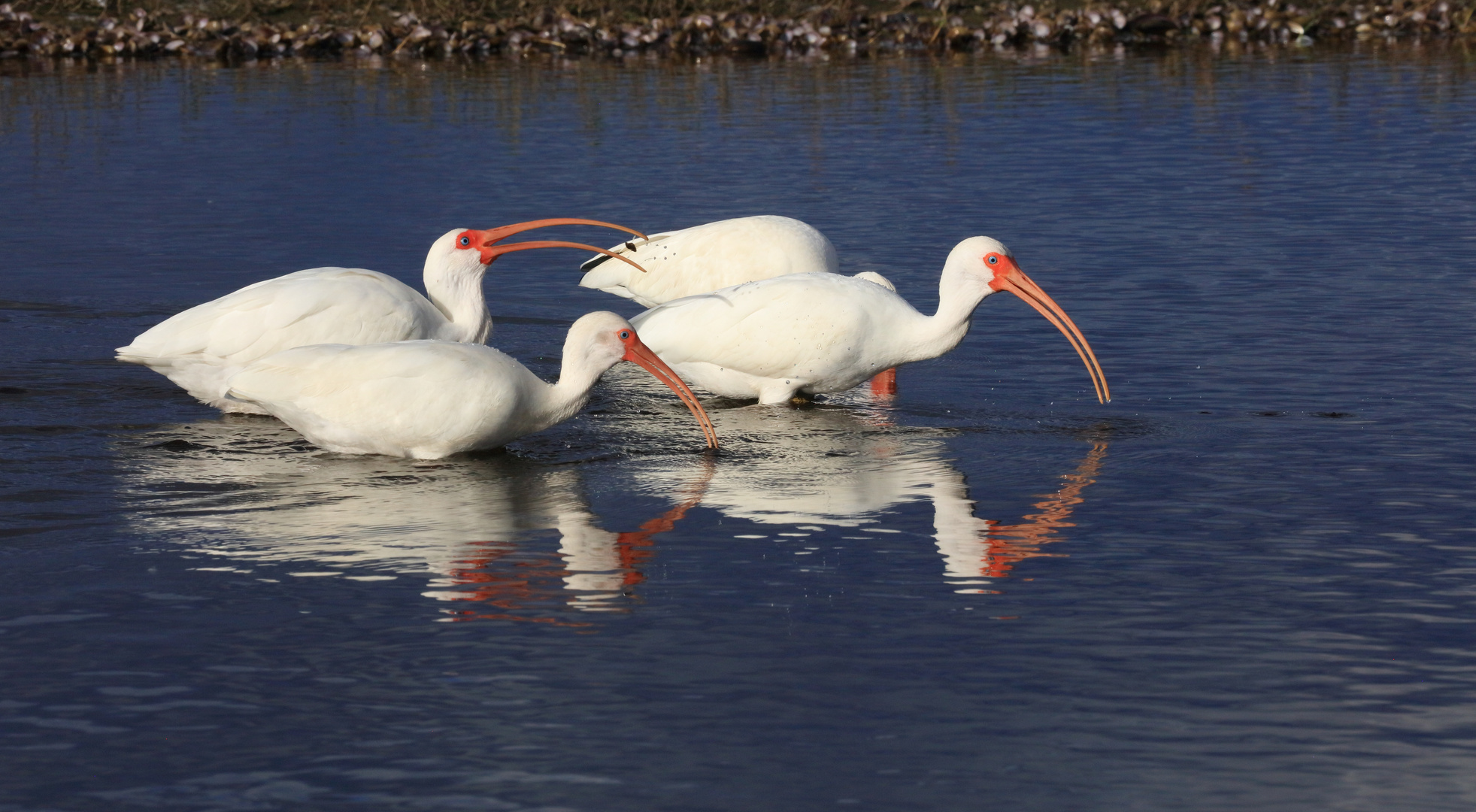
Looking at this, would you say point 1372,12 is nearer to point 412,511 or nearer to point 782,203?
point 782,203

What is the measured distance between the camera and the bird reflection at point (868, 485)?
262 inches

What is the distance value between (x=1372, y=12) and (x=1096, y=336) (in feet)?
68.4

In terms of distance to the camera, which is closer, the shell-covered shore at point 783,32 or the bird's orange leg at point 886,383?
the bird's orange leg at point 886,383

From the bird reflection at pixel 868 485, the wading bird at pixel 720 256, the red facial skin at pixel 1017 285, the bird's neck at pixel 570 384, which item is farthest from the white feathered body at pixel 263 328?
the red facial skin at pixel 1017 285

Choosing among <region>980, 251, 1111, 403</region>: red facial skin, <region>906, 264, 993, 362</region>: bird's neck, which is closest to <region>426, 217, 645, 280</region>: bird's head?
<region>906, 264, 993, 362</region>: bird's neck

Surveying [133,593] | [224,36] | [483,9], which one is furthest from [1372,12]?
[133,593]

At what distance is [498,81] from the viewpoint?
961 inches

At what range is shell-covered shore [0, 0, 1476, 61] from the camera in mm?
28312

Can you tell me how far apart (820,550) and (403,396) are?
2059 millimetres

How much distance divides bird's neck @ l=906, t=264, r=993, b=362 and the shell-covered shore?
1928cm

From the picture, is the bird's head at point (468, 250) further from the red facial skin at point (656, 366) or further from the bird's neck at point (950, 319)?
the bird's neck at point (950, 319)

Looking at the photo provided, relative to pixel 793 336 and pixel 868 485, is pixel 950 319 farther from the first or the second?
pixel 868 485

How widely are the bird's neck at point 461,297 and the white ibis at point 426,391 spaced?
1454mm

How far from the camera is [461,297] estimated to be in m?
9.56
